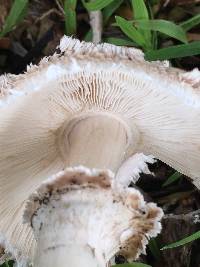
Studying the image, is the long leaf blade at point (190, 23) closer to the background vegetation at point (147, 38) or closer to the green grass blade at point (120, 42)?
the background vegetation at point (147, 38)

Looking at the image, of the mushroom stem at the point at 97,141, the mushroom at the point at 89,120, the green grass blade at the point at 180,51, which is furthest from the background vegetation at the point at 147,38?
the mushroom stem at the point at 97,141

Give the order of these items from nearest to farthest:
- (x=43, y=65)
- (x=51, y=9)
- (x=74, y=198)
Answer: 1. (x=43, y=65)
2. (x=74, y=198)
3. (x=51, y=9)

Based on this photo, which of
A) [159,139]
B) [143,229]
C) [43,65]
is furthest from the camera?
[159,139]

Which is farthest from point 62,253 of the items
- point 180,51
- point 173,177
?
point 180,51

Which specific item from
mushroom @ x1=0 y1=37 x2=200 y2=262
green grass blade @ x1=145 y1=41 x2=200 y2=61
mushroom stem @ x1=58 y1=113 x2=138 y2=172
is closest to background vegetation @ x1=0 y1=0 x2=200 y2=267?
green grass blade @ x1=145 y1=41 x2=200 y2=61

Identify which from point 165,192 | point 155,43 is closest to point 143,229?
point 165,192

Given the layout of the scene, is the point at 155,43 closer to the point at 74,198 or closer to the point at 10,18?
the point at 10,18

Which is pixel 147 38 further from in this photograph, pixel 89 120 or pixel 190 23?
pixel 89 120
